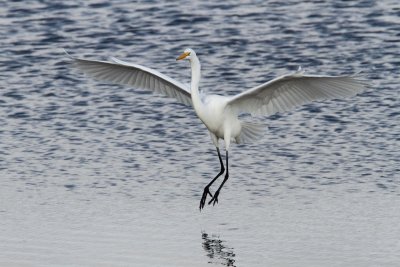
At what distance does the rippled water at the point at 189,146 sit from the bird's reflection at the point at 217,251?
23 mm

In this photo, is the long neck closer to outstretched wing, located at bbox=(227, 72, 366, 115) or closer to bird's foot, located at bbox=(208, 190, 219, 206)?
outstretched wing, located at bbox=(227, 72, 366, 115)

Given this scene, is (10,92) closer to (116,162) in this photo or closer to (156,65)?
(156,65)

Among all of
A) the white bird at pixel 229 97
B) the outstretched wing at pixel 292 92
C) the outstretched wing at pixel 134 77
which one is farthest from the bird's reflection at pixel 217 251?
the outstretched wing at pixel 134 77

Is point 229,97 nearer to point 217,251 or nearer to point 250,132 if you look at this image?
point 250,132

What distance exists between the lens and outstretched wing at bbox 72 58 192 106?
1297 centimetres

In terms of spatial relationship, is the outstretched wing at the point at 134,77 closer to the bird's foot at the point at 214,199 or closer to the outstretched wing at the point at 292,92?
the outstretched wing at the point at 292,92

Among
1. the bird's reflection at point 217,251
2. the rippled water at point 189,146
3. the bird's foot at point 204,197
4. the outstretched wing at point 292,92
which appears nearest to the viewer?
the bird's reflection at point 217,251

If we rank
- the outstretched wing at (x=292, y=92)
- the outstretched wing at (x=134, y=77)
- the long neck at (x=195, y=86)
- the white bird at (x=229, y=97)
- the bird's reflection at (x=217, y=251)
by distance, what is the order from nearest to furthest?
the bird's reflection at (x=217, y=251), the outstretched wing at (x=292, y=92), the white bird at (x=229, y=97), the long neck at (x=195, y=86), the outstretched wing at (x=134, y=77)

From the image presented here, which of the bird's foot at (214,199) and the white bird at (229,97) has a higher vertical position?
the white bird at (229,97)

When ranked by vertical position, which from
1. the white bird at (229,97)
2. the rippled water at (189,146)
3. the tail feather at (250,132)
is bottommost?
the rippled water at (189,146)

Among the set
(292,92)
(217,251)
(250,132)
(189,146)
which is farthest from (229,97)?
(217,251)

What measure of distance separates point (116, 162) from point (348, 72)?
14.5 ft

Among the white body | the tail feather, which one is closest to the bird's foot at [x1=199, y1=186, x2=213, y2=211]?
the white body

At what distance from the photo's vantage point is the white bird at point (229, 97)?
11820 millimetres
